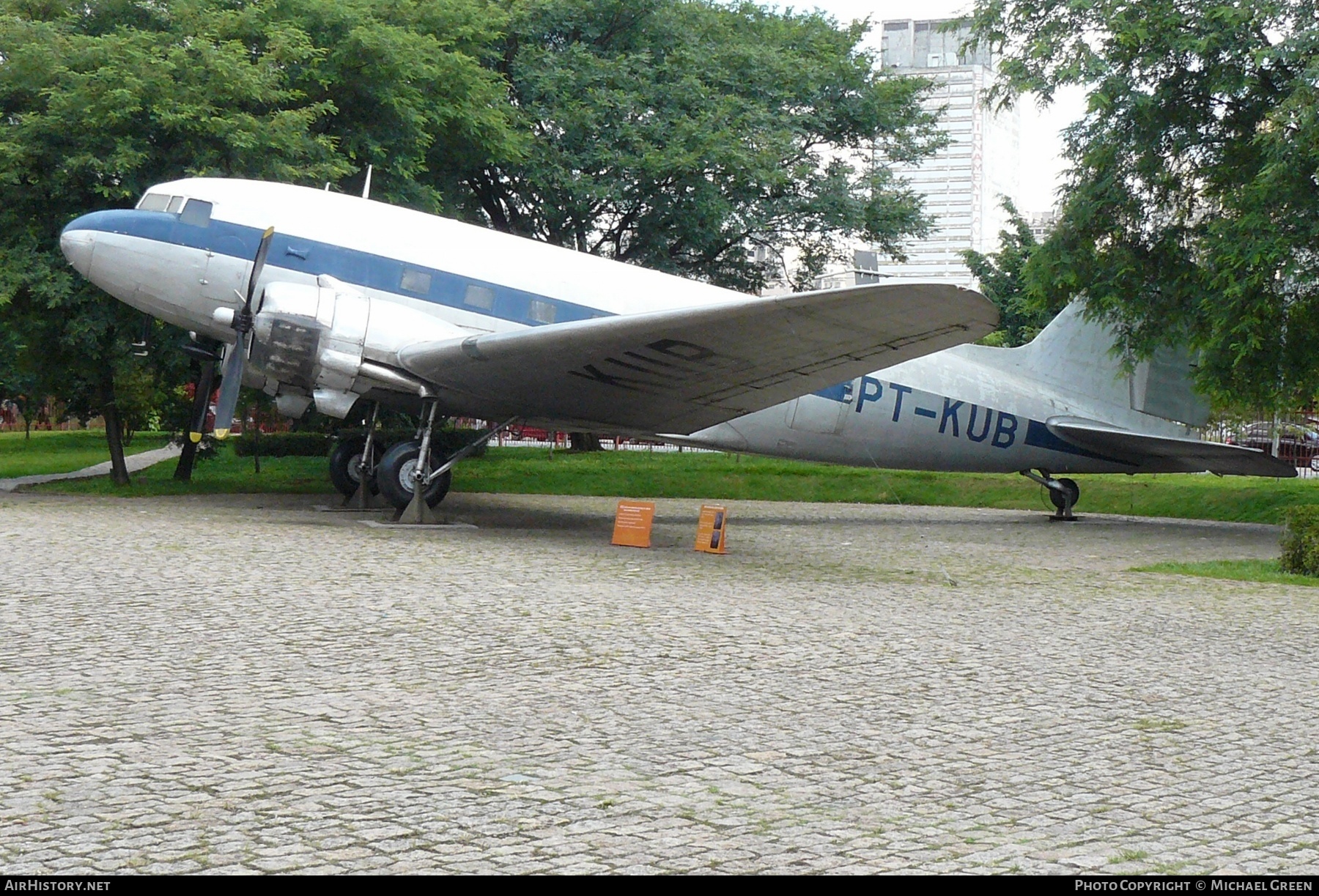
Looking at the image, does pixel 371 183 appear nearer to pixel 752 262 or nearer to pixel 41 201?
pixel 41 201

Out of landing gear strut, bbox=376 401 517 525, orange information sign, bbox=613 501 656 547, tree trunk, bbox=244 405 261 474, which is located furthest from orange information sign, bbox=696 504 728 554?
tree trunk, bbox=244 405 261 474

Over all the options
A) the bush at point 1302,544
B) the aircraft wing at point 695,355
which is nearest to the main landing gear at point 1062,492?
the bush at point 1302,544

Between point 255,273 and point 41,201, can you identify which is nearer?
point 255,273

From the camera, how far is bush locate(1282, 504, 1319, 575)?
13008 mm

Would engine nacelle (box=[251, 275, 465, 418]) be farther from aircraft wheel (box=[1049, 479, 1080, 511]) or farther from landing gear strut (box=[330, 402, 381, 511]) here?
aircraft wheel (box=[1049, 479, 1080, 511])

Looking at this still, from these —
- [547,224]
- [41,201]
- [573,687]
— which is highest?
[547,224]

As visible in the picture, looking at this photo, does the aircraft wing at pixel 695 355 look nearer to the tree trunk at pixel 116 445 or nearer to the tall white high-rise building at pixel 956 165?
the tree trunk at pixel 116 445

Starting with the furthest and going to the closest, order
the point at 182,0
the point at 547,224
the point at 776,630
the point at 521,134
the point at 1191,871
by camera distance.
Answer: the point at 547,224 → the point at 521,134 → the point at 182,0 → the point at 776,630 → the point at 1191,871

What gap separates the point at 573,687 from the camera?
6.65 m

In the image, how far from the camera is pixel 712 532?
46.1 feet

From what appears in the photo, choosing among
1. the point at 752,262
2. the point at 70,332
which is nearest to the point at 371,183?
the point at 70,332

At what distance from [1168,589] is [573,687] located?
24.6 feet

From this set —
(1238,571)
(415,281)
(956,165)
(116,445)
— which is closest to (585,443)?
(116,445)

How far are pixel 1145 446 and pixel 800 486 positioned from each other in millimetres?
7392
